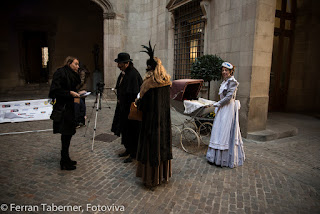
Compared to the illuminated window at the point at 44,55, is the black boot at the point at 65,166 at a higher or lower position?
lower

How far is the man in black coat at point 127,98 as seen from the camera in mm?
4363

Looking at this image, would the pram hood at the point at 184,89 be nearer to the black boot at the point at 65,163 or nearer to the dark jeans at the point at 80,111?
the black boot at the point at 65,163

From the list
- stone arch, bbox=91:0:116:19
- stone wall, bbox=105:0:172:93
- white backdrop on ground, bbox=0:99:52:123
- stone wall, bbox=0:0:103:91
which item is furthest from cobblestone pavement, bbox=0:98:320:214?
stone wall, bbox=0:0:103:91

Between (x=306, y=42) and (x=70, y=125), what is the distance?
10885mm

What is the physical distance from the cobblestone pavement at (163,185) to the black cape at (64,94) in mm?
857

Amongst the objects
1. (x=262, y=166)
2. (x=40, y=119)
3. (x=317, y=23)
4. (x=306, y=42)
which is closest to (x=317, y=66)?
(x=306, y=42)

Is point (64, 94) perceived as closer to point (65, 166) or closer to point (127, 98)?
point (127, 98)

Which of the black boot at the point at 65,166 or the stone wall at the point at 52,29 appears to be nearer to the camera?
the black boot at the point at 65,166

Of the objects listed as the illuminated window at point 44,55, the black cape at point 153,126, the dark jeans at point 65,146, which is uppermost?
the illuminated window at point 44,55

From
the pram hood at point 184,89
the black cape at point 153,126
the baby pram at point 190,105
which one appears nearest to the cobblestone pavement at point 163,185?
the baby pram at point 190,105

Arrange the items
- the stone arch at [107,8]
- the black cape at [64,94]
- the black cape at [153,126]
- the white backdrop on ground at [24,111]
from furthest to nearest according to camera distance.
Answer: the stone arch at [107,8] → the white backdrop on ground at [24,111] → the black cape at [64,94] → the black cape at [153,126]

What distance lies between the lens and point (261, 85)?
6375 mm

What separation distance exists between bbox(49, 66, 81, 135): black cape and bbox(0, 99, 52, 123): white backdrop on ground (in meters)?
4.58

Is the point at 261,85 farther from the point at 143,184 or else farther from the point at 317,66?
the point at 317,66
